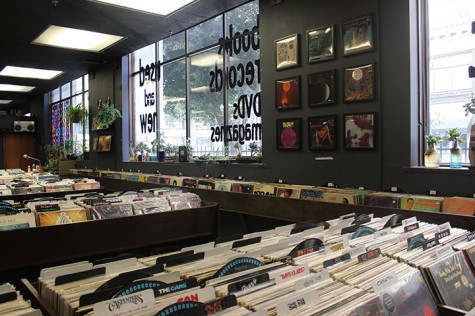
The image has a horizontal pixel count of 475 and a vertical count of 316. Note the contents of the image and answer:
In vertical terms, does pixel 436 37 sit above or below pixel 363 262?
above

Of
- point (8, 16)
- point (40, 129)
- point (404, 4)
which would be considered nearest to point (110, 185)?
point (8, 16)

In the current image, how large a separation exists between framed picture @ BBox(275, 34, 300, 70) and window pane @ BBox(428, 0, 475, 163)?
1.35 meters

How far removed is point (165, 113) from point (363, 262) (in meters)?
6.22

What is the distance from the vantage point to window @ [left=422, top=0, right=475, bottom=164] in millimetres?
3309

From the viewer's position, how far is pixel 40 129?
14195 millimetres

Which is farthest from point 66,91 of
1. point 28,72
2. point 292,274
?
point 292,274

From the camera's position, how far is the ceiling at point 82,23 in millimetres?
5207

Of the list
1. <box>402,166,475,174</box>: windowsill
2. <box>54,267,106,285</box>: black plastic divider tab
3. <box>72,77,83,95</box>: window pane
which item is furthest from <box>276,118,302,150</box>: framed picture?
<box>72,77,83,95</box>: window pane

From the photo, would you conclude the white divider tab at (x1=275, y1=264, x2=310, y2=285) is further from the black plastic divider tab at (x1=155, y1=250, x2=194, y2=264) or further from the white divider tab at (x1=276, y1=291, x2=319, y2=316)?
the black plastic divider tab at (x1=155, y1=250, x2=194, y2=264)

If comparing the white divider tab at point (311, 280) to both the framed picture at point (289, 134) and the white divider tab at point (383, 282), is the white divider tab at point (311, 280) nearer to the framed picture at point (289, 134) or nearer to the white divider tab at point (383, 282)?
the white divider tab at point (383, 282)

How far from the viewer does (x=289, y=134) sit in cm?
443

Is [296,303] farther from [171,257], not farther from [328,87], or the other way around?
[328,87]

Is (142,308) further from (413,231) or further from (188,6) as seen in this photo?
(188,6)

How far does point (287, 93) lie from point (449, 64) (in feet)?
5.39
